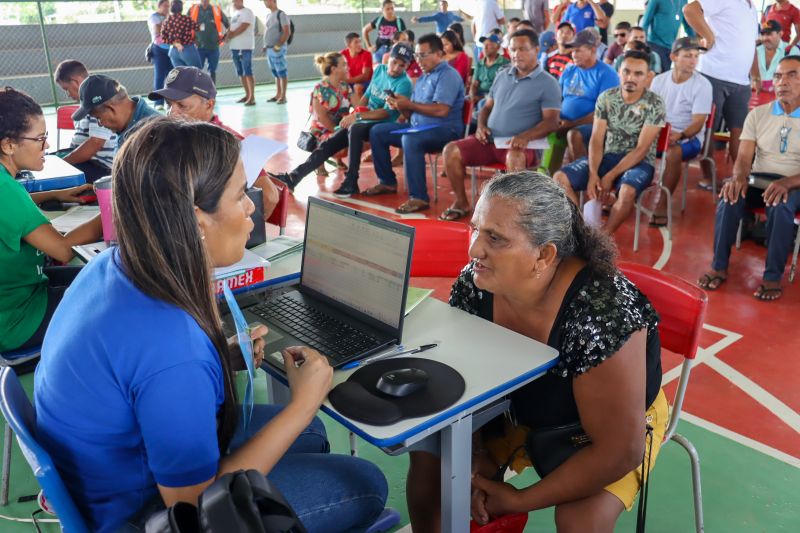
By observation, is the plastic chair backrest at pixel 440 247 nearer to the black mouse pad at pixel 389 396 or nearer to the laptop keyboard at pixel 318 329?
the laptop keyboard at pixel 318 329

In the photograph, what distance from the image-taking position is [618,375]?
1550mm

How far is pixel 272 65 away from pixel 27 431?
10.8 metres

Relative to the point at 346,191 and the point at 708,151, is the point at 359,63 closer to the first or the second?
the point at 346,191

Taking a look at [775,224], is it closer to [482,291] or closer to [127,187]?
[482,291]

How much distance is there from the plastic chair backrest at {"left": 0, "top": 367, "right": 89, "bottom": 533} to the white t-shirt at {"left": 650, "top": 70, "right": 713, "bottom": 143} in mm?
5019

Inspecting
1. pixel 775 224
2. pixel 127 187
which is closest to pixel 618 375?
pixel 127 187

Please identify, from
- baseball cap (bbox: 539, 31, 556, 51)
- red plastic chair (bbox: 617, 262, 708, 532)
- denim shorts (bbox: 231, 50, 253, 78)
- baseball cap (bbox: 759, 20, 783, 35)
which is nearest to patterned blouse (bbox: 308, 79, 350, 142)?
baseball cap (bbox: 539, 31, 556, 51)

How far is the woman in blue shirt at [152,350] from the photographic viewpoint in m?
1.19

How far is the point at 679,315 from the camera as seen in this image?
1.88 metres

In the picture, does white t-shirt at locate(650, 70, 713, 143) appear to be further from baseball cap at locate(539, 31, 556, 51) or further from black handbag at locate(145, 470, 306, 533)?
black handbag at locate(145, 470, 306, 533)

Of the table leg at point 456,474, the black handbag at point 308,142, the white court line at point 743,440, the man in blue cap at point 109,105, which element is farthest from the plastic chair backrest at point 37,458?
the black handbag at point 308,142

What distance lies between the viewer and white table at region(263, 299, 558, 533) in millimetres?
1407

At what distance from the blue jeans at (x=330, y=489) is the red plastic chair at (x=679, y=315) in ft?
2.88

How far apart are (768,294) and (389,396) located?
125 inches
